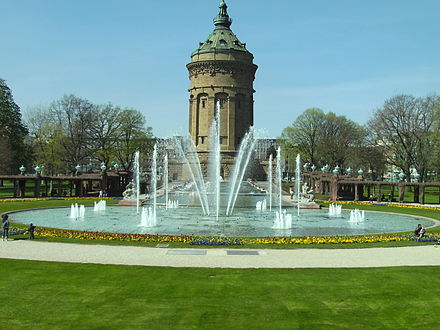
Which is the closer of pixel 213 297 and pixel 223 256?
pixel 213 297

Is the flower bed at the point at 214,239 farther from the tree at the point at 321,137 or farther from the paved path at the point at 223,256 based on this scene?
the tree at the point at 321,137

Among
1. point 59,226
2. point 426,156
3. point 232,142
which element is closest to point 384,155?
point 426,156

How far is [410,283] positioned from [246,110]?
278ft

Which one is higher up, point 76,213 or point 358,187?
point 358,187

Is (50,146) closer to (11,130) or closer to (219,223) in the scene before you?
(11,130)

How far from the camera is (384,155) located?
79688 mm

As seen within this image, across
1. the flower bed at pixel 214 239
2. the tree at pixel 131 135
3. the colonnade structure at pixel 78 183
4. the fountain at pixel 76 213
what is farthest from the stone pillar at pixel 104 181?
the flower bed at pixel 214 239

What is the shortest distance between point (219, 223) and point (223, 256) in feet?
39.8

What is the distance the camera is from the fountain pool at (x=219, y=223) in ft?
89.8

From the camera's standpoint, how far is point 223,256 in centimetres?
1892

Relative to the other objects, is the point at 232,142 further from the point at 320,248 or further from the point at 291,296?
the point at 291,296

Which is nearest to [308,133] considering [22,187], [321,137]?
[321,137]

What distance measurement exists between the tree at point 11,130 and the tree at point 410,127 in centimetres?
5248

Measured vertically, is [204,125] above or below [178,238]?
above
